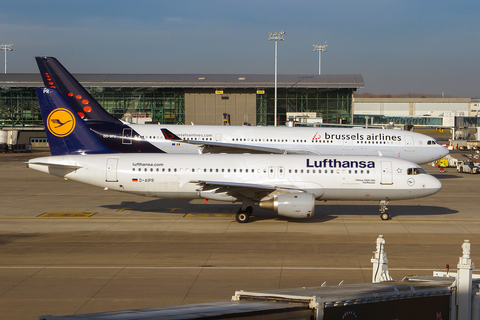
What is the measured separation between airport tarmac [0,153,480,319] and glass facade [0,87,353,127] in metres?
50.7

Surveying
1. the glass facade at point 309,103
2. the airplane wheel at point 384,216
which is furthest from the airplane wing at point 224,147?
the glass facade at point 309,103

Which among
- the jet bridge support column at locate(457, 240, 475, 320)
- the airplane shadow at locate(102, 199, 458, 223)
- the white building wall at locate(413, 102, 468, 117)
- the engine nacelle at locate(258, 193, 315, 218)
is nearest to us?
the jet bridge support column at locate(457, 240, 475, 320)

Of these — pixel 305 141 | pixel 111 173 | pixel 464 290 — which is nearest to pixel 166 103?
pixel 305 141

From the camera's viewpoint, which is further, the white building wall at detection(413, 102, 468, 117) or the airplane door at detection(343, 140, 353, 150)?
the white building wall at detection(413, 102, 468, 117)

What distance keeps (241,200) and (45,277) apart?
11.3 meters

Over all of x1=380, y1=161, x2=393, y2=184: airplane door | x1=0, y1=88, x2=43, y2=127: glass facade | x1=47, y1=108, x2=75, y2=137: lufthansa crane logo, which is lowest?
x1=380, y1=161, x2=393, y2=184: airplane door

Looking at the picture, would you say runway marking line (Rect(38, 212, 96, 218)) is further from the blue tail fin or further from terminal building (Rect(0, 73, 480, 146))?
terminal building (Rect(0, 73, 480, 146))

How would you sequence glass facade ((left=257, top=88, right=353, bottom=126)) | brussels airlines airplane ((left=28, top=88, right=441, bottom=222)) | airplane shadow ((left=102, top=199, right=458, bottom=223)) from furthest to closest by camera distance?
1. glass facade ((left=257, top=88, right=353, bottom=126))
2. airplane shadow ((left=102, top=199, right=458, bottom=223))
3. brussels airlines airplane ((left=28, top=88, right=441, bottom=222))

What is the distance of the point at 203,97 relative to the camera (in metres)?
78.4

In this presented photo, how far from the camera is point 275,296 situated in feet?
21.1

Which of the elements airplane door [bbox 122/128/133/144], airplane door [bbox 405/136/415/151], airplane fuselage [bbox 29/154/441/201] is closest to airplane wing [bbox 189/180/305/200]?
airplane fuselage [bbox 29/154/441/201]

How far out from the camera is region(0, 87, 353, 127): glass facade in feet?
262

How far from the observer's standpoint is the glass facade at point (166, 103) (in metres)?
79.8

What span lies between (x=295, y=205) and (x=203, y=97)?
5852 cm
